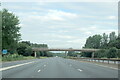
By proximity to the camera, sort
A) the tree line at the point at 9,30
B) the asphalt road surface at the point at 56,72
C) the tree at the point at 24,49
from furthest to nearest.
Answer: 1. the tree at the point at 24,49
2. the tree line at the point at 9,30
3. the asphalt road surface at the point at 56,72

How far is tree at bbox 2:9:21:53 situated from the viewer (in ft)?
283

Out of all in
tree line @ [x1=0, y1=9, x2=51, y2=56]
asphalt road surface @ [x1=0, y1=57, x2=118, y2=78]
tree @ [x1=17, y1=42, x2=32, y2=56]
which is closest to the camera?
asphalt road surface @ [x1=0, y1=57, x2=118, y2=78]

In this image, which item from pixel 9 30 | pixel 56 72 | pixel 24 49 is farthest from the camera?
pixel 24 49

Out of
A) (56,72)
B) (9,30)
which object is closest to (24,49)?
(9,30)

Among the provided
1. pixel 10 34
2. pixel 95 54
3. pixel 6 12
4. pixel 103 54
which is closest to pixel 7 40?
pixel 10 34

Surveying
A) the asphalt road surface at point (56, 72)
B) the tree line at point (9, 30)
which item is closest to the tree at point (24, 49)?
the tree line at point (9, 30)

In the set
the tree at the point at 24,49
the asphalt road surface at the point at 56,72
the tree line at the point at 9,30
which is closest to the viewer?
the asphalt road surface at the point at 56,72

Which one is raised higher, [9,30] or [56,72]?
[9,30]

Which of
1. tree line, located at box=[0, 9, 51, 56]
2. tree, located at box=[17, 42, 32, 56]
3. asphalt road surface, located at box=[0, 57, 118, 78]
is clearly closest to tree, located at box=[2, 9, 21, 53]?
tree line, located at box=[0, 9, 51, 56]

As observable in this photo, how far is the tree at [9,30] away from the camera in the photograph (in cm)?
8638

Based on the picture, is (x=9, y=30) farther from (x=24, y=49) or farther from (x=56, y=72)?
(x=24, y=49)

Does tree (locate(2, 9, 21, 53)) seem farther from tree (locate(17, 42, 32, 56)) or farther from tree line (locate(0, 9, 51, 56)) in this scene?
tree (locate(17, 42, 32, 56))

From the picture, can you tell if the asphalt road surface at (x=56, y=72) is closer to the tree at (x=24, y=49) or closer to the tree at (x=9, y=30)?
the tree at (x=9, y=30)

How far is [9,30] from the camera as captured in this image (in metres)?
87.9
